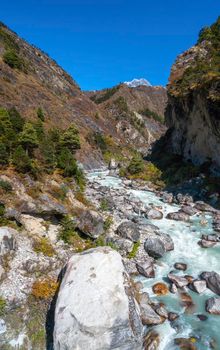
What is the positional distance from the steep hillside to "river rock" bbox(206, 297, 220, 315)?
76857mm

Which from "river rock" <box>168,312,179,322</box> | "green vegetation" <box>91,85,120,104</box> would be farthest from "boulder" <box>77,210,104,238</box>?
"green vegetation" <box>91,85,120,104</box>

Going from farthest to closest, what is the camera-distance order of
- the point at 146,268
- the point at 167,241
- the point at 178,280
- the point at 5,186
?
the point at 167,241
the point at 5,186
the point at 146,268
the point at 178,280

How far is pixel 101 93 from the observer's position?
15700 centimetres

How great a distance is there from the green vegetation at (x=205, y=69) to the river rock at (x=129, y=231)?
20.1m

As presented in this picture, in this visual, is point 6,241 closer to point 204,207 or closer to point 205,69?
point 204,207

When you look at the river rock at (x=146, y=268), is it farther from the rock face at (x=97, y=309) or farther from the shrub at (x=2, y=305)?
the shrub at (x=2, y=305)

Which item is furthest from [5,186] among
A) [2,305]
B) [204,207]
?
[204,207]

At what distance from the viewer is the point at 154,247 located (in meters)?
20.1

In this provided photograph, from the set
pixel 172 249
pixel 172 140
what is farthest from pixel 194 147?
pixel 172 249

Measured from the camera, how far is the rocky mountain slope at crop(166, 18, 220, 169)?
3488cm

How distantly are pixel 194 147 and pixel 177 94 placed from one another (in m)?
9.55

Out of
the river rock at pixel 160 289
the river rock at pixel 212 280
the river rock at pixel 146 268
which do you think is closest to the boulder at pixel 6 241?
the river rock at pixel 146 268

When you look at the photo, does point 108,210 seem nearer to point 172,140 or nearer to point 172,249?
point 172,249

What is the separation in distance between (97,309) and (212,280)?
8111 millimetres
